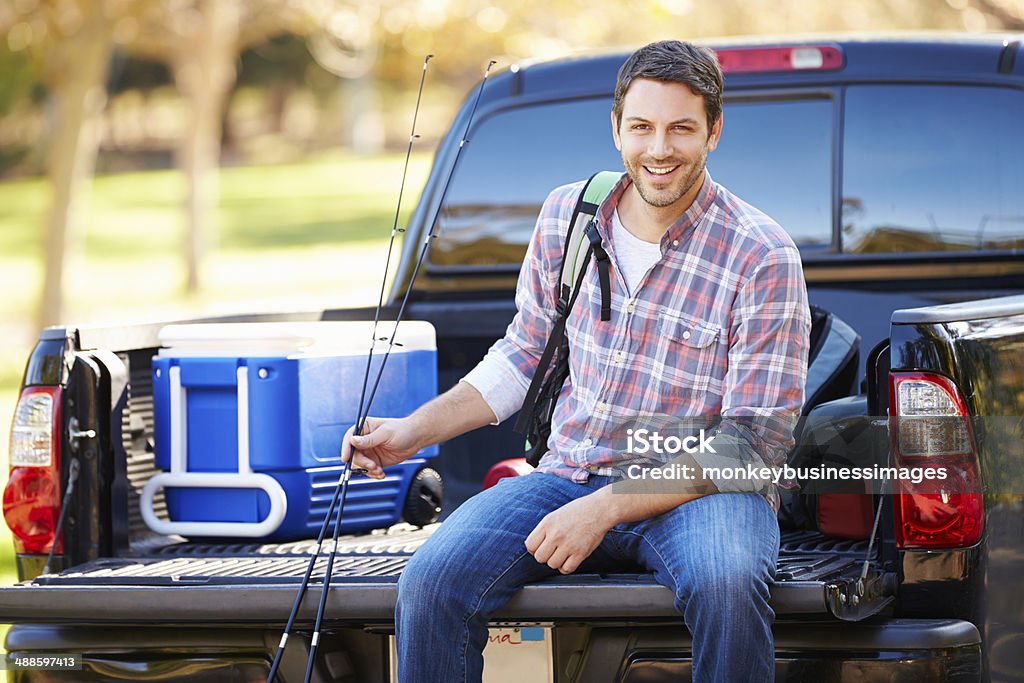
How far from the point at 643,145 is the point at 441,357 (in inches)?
56.9

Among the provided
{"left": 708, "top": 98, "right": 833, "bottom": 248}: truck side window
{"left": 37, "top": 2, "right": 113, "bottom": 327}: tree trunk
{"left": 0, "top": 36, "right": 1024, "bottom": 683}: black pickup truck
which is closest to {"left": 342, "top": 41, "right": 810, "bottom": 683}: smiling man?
{"left": 0, "top": 36, "right": 1024, "bottom": 683}: black pickup truck

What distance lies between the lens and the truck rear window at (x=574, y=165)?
15.3 ft

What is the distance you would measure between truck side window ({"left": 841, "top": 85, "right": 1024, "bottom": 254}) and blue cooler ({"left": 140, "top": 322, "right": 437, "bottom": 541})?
1566 mm

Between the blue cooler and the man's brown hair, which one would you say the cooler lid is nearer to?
the blue cooler

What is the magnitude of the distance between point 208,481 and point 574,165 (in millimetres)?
1647

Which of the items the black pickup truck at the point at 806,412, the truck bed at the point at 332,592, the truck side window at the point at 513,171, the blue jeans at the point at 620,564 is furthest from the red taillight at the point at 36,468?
the truck side window at the point at 513,171

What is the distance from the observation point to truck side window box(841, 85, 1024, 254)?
4.46 metres

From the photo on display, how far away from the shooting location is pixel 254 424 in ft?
12.8

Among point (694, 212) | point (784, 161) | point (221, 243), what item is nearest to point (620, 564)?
point (694, 212)

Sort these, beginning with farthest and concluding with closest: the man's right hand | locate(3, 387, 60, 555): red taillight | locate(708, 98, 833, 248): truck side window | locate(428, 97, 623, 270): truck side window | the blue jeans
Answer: locate(428, 97, 623, 270): truck side window → locate(708, 98, 833, 248): truck side window → locate(3, 387, 60, 555): red taillight → the man's right hand → the blue jeans

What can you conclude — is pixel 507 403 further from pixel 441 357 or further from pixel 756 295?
pixel 441 357

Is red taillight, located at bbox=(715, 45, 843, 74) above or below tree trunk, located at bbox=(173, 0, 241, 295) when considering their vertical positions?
below

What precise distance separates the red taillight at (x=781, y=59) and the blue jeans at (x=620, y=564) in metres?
1.87

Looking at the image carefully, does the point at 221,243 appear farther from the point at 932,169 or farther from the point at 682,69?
the point at 682,69
